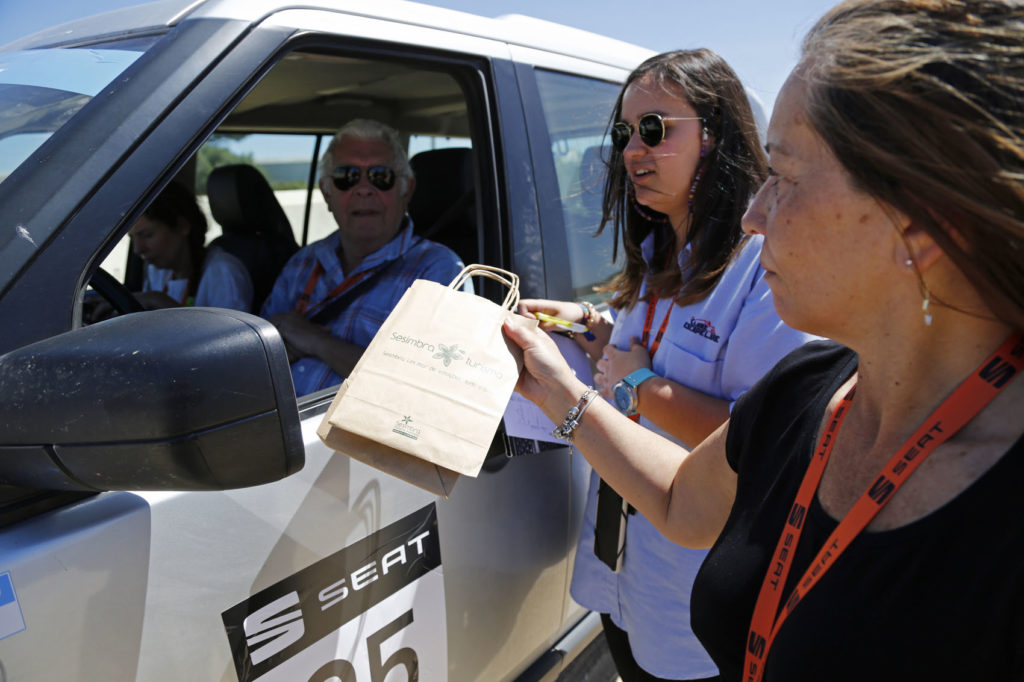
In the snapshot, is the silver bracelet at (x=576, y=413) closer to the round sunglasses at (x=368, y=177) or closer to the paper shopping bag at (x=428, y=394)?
the paper shopping bag at (x=428, y=394)

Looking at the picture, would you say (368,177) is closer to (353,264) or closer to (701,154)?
(353,264)

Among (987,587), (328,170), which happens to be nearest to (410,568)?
(987,587)

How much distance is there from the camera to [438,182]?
10.2 ft

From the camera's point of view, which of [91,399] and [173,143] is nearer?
[91,399]

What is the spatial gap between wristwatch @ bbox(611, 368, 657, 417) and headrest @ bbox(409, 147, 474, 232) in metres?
1.48

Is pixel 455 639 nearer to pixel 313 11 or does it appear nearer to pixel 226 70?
pixel 226 70

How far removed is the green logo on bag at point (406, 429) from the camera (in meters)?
1.23

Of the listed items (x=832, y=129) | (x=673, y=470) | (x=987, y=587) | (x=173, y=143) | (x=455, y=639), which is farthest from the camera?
(x=455, y=639)

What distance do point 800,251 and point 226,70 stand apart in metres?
1.02

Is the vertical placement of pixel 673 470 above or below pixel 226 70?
below

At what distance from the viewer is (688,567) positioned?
1719 millimetres

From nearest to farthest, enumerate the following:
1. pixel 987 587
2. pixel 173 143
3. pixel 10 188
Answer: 1. pixel 987 587
2. pixel 10 188
3. pixel 173 143

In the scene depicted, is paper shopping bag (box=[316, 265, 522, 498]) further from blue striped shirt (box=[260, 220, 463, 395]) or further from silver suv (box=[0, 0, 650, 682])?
blue striped shirt (box=[260, 220, 463, 395])

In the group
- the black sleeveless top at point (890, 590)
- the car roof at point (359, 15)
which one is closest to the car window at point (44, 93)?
the car roof at point (359, 15)
